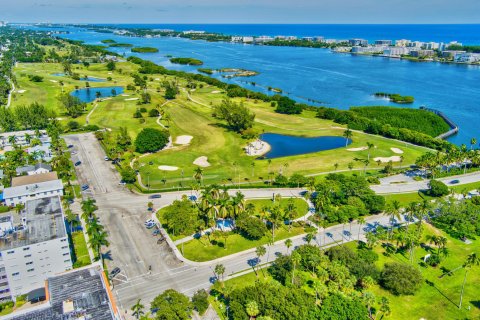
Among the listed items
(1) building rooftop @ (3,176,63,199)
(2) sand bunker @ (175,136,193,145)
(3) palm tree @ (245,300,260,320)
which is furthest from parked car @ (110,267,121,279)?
(2) sand bunker @ (175,136,193,145)

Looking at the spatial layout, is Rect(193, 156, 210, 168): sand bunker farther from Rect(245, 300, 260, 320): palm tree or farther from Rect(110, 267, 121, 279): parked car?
Rect(245, 300, 260, 320): palm tree

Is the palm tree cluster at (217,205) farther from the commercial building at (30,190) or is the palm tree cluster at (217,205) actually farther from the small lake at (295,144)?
the small lake at (295,144)

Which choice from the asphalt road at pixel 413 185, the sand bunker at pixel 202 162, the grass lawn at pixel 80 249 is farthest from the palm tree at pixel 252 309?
the sand bunker at pixel 202 162

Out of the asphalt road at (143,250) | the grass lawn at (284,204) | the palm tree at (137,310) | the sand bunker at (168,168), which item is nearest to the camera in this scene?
the palm tree at (137,310)

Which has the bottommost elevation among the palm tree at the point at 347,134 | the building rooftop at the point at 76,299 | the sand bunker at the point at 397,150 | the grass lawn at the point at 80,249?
the grass lawn at the point at 80,249

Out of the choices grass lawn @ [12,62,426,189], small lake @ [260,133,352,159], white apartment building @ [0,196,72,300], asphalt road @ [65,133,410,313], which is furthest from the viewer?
small lake @ [260,133,352,159]

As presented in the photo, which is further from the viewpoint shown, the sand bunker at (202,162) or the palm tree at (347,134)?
the palm tree at (347,134)

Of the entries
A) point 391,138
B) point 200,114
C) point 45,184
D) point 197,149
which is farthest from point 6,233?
point 391,138

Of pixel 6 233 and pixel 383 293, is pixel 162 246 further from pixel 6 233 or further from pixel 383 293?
pixel 383 293
